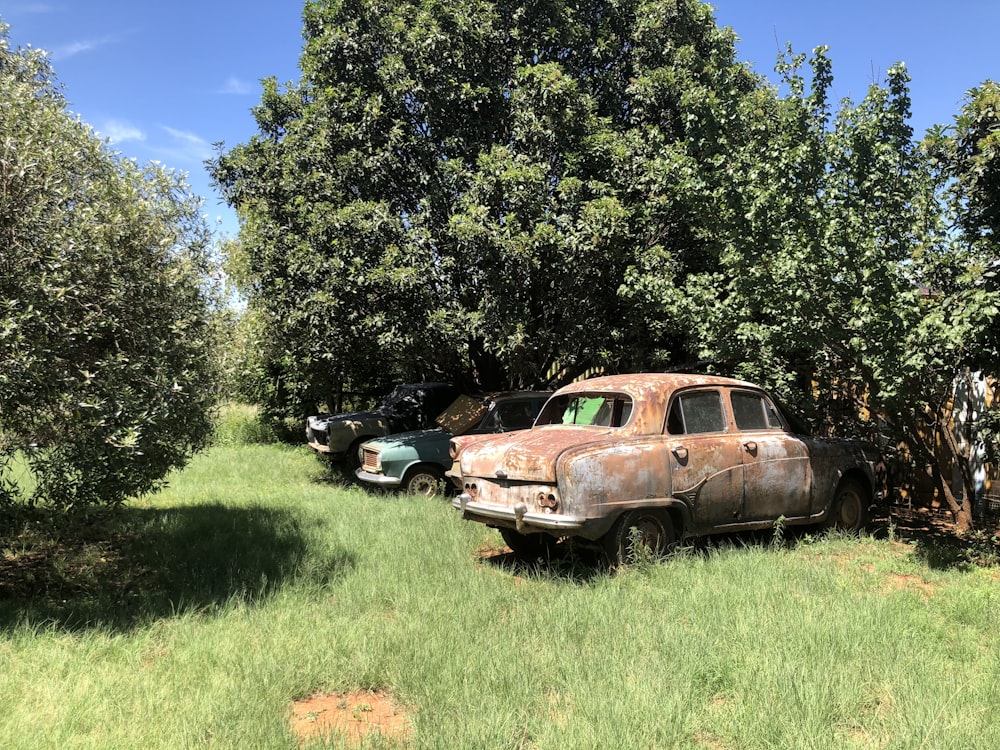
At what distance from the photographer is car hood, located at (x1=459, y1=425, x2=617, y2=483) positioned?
5828 mm

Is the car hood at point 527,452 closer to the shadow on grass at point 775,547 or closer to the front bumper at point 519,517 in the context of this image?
the front bumper at point 519,517

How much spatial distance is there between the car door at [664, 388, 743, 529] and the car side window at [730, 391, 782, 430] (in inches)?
9.9

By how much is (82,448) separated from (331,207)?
19.9ft

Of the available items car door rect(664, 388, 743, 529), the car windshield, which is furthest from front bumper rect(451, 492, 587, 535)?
the car windshield

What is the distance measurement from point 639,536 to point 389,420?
7.42 m

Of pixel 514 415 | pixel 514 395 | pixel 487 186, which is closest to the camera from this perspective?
pixel 487 186

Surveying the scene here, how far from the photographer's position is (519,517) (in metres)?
5.87

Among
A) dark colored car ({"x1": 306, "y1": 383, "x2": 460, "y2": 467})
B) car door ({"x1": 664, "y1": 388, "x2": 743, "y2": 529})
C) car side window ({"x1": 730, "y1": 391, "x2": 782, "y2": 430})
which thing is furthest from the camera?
dark colored car ({"x1": 306, "y1": 383, "x2": 460, "y2": 467})

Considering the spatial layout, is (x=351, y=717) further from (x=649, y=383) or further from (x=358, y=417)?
(x=358, y=417)

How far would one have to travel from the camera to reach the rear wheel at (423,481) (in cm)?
1017

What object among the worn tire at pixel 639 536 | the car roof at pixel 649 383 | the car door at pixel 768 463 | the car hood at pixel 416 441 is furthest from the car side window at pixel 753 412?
the car hood at pixel 416 441

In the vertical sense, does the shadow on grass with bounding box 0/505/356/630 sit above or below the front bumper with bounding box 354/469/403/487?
below

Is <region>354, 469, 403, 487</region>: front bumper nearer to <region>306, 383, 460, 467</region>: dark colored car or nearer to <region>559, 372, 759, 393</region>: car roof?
<region>306, 383, 460, 467</region>: dark colored car

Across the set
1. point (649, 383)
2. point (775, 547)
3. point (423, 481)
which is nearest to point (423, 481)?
point (423, 481)
